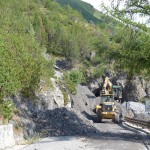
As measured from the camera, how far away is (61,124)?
2819 centimetres

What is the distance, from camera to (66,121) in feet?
95.7

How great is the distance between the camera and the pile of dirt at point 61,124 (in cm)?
2612

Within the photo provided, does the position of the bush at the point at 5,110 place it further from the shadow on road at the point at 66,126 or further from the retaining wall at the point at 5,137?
the shadow on road at the point at 66,126

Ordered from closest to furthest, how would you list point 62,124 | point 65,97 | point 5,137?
point 5,137 < point 62,124 < point 65,97

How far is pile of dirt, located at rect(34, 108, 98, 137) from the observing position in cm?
2612

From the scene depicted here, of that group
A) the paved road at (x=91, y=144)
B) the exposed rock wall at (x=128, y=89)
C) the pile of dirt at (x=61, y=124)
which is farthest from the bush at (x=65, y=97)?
the exposed rock wall at (x=128, y=89)

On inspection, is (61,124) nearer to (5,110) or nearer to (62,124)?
(62,124)

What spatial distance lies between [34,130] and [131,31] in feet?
32.5

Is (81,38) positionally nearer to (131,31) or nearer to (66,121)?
(66,121)

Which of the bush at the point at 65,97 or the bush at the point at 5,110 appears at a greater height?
the bush at the point at 65,97

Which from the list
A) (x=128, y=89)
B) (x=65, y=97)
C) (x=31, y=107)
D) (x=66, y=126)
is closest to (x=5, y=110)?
(x=66, y=126)

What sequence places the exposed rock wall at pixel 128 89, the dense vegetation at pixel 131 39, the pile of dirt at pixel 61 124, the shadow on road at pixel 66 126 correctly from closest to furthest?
1. the dense vegetation at pixel 131 39
2. the shadow on road at pixel 66 126
3. the pile of dirt at pixel 61 124
4. the exposed rock wall at pixel 128 89

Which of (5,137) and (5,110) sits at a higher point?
(5,110)

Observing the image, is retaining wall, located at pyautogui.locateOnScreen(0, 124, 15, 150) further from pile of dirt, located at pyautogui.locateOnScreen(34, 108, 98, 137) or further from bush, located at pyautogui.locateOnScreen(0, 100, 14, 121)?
pile of dirt, located at pyautogui.locateOnScreen(34, 108, 98, 137)
